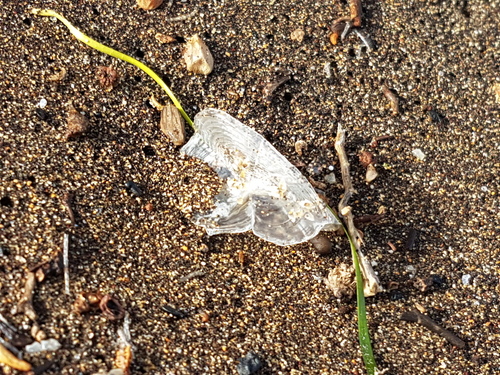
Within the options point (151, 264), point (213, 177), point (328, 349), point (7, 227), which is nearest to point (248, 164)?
point (213, 177)

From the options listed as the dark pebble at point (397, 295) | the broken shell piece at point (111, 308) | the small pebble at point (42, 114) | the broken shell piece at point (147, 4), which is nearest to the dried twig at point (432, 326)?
the dark pebble at point (397, 295)

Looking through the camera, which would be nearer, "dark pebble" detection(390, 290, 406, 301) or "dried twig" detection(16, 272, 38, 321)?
"dried twig" detection(16, 272, 38, 321)

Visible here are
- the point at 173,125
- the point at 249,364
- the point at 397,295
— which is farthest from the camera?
the point at 173,125

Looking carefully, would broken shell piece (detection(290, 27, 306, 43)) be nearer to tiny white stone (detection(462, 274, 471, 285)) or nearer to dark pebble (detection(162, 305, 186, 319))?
tiny white stone (detection(462, 274, 471, 285))

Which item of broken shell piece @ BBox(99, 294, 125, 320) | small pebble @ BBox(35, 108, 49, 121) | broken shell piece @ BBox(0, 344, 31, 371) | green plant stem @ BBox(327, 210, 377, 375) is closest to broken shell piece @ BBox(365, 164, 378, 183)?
green plant stem @ BBox(327, 210, 377, 375)

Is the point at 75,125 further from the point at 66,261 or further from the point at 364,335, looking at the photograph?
the point at 364,335

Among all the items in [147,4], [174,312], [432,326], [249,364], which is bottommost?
[249,364]

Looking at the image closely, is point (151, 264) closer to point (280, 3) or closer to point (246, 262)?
point (246, 262)

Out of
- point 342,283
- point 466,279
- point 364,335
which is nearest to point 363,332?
point 364,335
